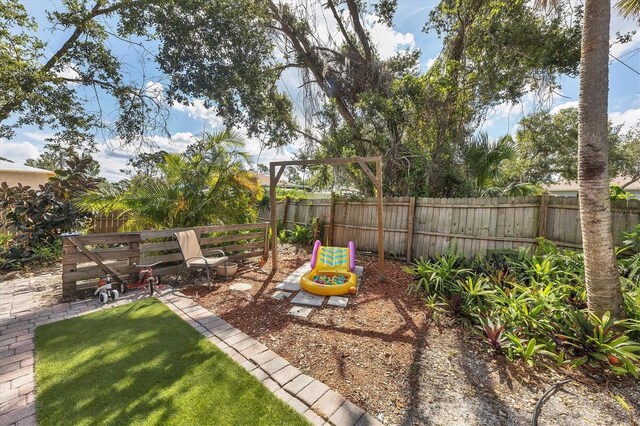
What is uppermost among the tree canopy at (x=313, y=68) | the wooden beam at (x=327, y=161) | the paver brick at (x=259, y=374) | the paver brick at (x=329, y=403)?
the tree canopy at (x=313, y=68)

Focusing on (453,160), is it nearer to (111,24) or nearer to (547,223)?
(547,223)

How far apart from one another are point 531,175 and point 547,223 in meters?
12.3

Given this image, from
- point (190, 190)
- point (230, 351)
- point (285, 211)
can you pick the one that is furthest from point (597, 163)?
point (285, 211)

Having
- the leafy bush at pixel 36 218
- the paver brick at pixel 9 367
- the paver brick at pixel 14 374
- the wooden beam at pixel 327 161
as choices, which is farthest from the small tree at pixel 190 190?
the paver brick at pixel 14 374

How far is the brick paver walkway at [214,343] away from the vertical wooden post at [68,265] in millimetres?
217

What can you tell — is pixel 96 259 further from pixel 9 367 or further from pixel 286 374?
pixel 286 374

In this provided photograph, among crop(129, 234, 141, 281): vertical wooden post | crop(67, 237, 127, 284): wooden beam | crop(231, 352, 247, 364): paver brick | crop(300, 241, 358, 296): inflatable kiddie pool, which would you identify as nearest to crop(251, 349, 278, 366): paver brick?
crop(231, 352, 247, 364): paver brick

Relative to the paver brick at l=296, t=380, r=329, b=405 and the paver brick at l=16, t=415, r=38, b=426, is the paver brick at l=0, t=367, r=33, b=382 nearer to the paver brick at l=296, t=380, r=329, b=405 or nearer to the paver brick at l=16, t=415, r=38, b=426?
the paver brick at l=16, t=415, r=38, b=426

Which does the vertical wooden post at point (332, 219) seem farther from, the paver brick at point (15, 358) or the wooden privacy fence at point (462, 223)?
the paver brick at point (15, 358)

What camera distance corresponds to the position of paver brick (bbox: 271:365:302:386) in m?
2.26

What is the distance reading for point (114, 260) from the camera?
174 inches

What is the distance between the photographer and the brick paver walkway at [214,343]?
188 centimetres

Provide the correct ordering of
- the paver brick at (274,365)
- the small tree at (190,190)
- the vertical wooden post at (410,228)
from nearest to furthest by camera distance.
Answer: the paver brick at (274,365), the small tree at (190,190), the vertical wooden post at (410,228)

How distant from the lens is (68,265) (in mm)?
3934
